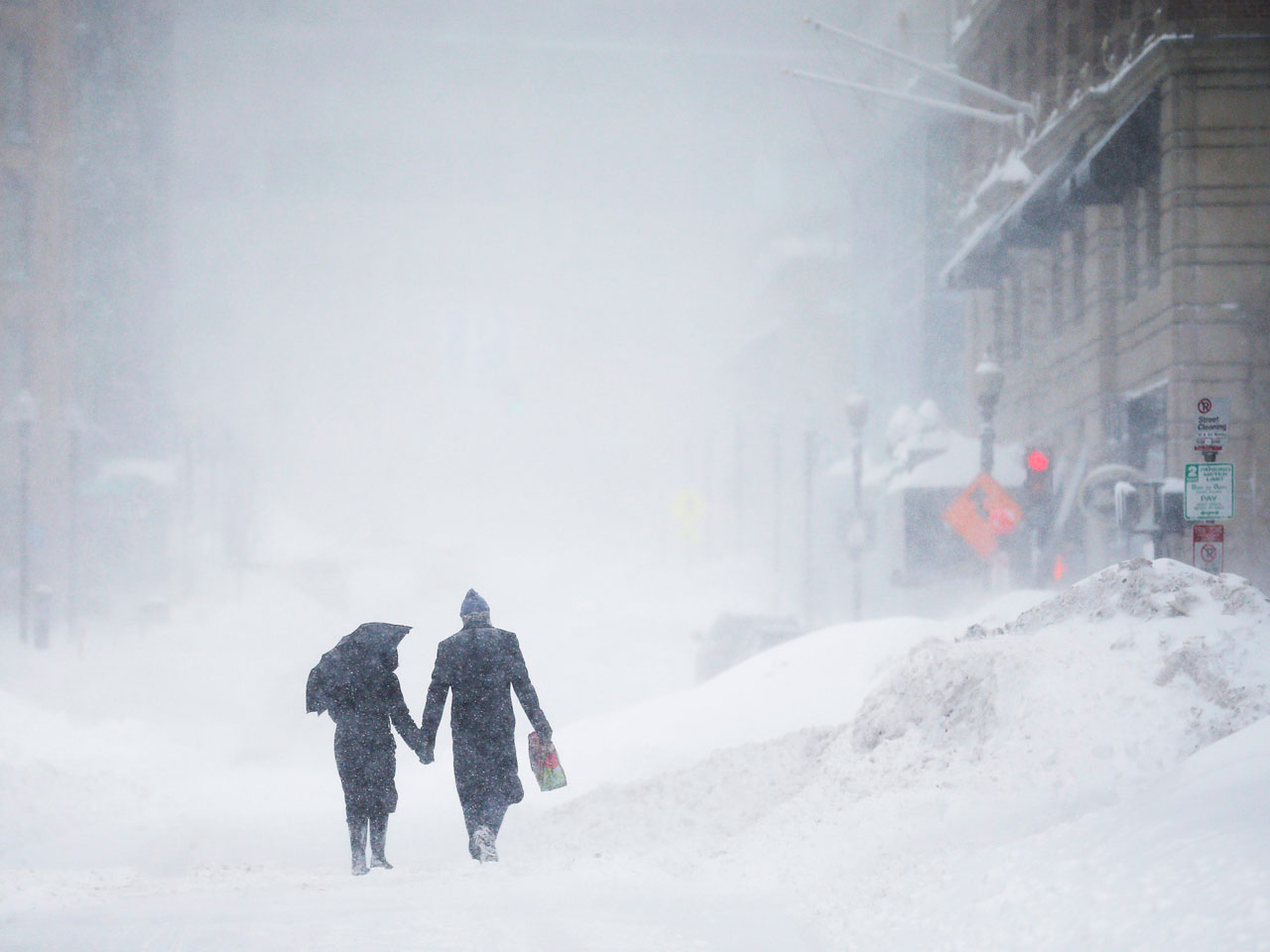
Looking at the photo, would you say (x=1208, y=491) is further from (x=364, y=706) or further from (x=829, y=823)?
(x=364, y=706)

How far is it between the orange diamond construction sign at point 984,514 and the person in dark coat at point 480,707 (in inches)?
425

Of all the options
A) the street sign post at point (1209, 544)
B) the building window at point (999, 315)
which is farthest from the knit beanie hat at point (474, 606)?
the building window at point (999, 315)

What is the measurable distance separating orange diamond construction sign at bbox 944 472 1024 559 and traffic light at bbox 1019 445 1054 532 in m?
0.53

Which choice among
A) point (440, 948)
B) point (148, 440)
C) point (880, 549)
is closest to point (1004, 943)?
point (440, 948)

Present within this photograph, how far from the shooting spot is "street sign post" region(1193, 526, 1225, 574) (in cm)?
1317

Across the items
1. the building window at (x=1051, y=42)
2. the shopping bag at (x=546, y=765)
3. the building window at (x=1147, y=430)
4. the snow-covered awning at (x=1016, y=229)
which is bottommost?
the shopping bag at (x=546, y=765)

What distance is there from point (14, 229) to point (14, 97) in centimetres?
454

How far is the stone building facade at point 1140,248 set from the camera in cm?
2308

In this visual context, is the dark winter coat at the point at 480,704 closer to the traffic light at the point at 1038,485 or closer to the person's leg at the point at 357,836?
the person's leg at the point at 357,836

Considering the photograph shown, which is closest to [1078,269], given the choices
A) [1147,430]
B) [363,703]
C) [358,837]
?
[1147,430]

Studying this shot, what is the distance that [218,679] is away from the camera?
35719 mm

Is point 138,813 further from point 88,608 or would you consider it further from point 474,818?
point 88,608

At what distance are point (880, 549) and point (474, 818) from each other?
3924 centimetres

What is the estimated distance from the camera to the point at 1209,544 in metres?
13.2
